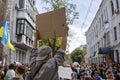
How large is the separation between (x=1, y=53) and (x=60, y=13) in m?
24.0

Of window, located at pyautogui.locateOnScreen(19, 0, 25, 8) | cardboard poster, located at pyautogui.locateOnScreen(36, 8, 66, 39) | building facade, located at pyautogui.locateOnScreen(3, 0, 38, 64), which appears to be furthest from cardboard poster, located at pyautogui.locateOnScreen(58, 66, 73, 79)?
window, located at pyautogui.locateOnScreen(19, 0, 25, 8)

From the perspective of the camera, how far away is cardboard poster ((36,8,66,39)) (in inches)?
180

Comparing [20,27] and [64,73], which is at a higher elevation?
[20,27]

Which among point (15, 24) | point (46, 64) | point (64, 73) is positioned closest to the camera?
point (46, 64)

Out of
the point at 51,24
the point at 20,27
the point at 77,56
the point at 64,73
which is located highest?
the point at 20,27

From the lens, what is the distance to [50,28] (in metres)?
4.76

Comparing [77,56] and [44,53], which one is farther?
[77,56]

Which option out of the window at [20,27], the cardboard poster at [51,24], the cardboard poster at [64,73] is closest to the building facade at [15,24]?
the window at [20,27]

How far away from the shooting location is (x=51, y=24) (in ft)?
15.6

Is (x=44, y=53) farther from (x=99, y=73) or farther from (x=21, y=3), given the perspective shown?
(x=21, y=3)

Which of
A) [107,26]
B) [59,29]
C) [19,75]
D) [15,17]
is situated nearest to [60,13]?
[59,29]

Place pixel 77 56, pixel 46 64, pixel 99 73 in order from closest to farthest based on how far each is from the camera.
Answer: pixel 46 64 → pixel 99 73 → pixel 77 56

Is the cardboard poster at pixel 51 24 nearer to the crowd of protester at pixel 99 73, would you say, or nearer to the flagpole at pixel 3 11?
the crowd of protester at pixel 99 73

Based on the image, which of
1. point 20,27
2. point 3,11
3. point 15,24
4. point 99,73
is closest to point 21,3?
point 20,27
